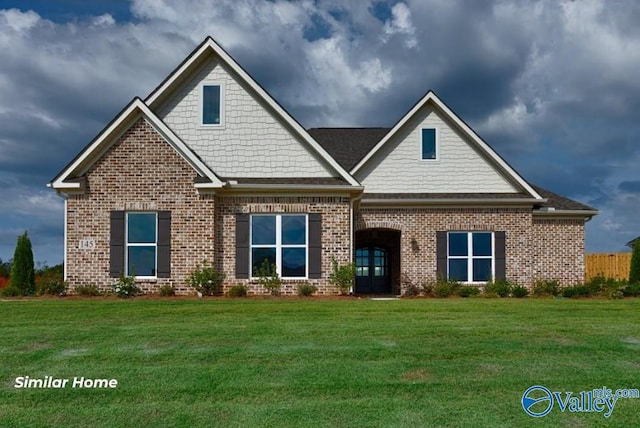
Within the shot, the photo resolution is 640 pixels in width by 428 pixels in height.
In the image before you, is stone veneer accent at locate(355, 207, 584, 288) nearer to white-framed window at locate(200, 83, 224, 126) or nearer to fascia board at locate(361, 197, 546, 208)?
fascia board at locate(361, 197, 546, 208)

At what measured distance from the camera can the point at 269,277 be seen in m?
17.7

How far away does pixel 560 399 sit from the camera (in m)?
6.88

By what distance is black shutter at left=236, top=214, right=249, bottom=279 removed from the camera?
1764cm

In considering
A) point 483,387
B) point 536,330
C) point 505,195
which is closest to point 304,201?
point 505,195

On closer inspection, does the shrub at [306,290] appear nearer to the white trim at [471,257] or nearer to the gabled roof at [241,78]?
the gabled roof at [241,78]

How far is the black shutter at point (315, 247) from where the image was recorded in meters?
17.7

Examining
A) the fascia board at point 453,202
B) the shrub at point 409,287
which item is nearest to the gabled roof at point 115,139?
the fascia board at point 453,202

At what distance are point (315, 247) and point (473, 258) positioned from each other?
5903 mm

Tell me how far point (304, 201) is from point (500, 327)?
27.2 feet

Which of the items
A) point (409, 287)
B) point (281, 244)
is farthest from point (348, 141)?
point (281, 244)

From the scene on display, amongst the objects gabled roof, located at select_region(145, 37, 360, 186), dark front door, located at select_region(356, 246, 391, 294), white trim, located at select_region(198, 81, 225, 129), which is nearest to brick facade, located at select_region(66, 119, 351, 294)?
gabled roof, located at select_region(145, 37, 360, 186)

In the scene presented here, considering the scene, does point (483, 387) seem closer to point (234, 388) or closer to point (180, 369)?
point (234, 388)

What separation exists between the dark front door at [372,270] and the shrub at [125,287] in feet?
28.8

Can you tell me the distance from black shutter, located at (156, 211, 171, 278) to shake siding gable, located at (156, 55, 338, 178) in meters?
2.18
